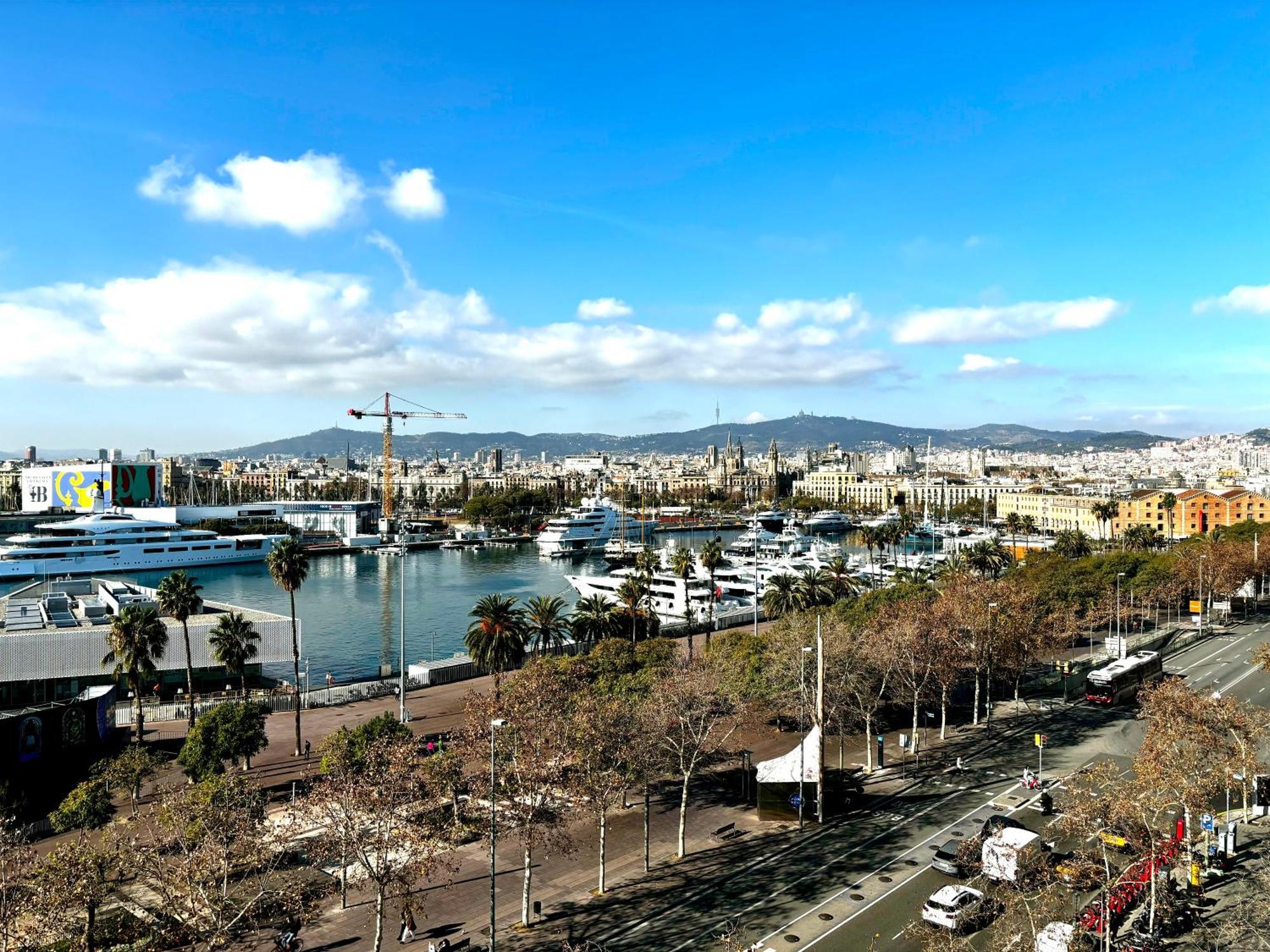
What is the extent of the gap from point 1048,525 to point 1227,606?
91490 mm

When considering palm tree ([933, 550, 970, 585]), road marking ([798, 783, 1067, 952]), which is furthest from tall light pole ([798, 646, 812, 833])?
palm tree ([933, 550, 970, 585])

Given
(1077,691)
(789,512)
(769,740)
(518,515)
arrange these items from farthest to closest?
(789,512), (518,515), (1077,691), (769,740)

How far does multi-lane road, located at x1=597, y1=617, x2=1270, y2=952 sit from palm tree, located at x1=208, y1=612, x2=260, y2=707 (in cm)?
2315

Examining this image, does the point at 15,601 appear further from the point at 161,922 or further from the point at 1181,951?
the point at 1181,951

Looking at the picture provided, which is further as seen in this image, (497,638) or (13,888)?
(497,638)

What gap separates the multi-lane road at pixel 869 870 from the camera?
17.1m

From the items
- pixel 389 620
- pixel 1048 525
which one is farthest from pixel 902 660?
pixel 1048 525

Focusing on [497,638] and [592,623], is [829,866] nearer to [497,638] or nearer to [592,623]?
[497,638]

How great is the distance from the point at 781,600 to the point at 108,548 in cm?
9004

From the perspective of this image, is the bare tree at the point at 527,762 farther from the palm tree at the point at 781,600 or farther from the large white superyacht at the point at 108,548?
the large white superyacht at the point at 108,548

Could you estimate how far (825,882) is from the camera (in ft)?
64.2

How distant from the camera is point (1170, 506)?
362 feet

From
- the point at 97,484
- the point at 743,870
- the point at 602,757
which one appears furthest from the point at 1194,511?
the point at 97,484

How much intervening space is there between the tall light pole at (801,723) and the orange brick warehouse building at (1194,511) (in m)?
93.5
